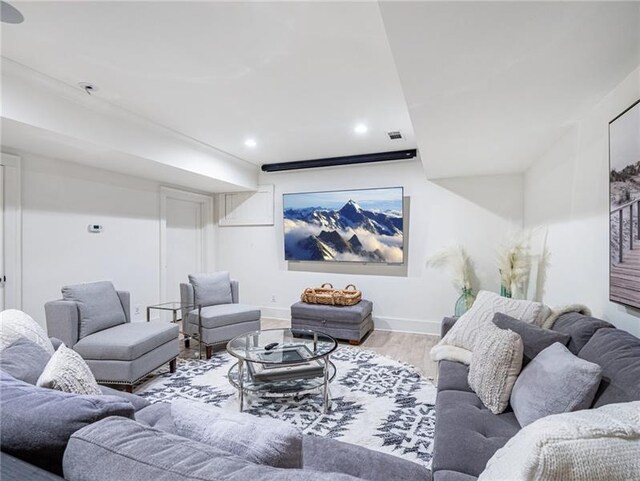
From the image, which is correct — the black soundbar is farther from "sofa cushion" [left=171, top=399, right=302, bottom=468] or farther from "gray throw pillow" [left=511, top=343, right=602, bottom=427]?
"sofa cushion" [left=171, top=399, right=302, bottom=468]

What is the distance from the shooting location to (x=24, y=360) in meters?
1.36

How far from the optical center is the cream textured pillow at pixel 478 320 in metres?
2.01

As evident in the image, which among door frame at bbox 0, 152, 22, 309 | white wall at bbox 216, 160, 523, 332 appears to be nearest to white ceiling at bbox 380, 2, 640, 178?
white wall at bbox 216, 160, 523, 332

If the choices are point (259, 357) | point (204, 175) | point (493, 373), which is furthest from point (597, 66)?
point (204, 175)

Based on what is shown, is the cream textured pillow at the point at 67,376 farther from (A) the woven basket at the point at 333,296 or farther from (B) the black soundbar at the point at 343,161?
(B) the black soundbar at the point at 343,161

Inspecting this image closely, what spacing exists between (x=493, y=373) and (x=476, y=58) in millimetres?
1488

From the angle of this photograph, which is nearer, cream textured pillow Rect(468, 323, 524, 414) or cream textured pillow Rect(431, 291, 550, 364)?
cream textured pillow Rect(468, 323, 524, 414)

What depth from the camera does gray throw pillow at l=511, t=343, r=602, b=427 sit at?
4.04ft

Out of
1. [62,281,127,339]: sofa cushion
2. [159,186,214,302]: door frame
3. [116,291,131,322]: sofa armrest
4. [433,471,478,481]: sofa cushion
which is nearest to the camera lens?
[433,471,478,481]: sofa cushion

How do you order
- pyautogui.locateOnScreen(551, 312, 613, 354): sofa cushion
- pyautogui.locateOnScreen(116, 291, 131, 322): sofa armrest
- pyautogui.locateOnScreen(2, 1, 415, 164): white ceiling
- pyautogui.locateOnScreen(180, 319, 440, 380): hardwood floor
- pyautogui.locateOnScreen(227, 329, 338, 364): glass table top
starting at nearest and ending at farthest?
pyautogui.locateOnScreen(551, 312, 613, 354): sofa cushion < pyautogui.locateOnScreen(2, 1, 415, 164): white ceiling < pyautogui.locateOnScreen(227, 329, 338, 364): glass table top < pyautogui.locateOnScreen(116, 291, 131, 322): sofa armrest < pyautogui.locateOnScreen(180, 319, 440, 380): hardwood floor

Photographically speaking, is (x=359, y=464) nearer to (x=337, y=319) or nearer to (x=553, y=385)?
(x=553, y=385)

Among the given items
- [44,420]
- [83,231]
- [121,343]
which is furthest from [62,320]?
[44,420]

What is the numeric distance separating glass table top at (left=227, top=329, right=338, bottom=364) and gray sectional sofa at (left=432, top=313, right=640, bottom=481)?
3.43 feet

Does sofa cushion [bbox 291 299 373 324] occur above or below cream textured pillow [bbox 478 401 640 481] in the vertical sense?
below
